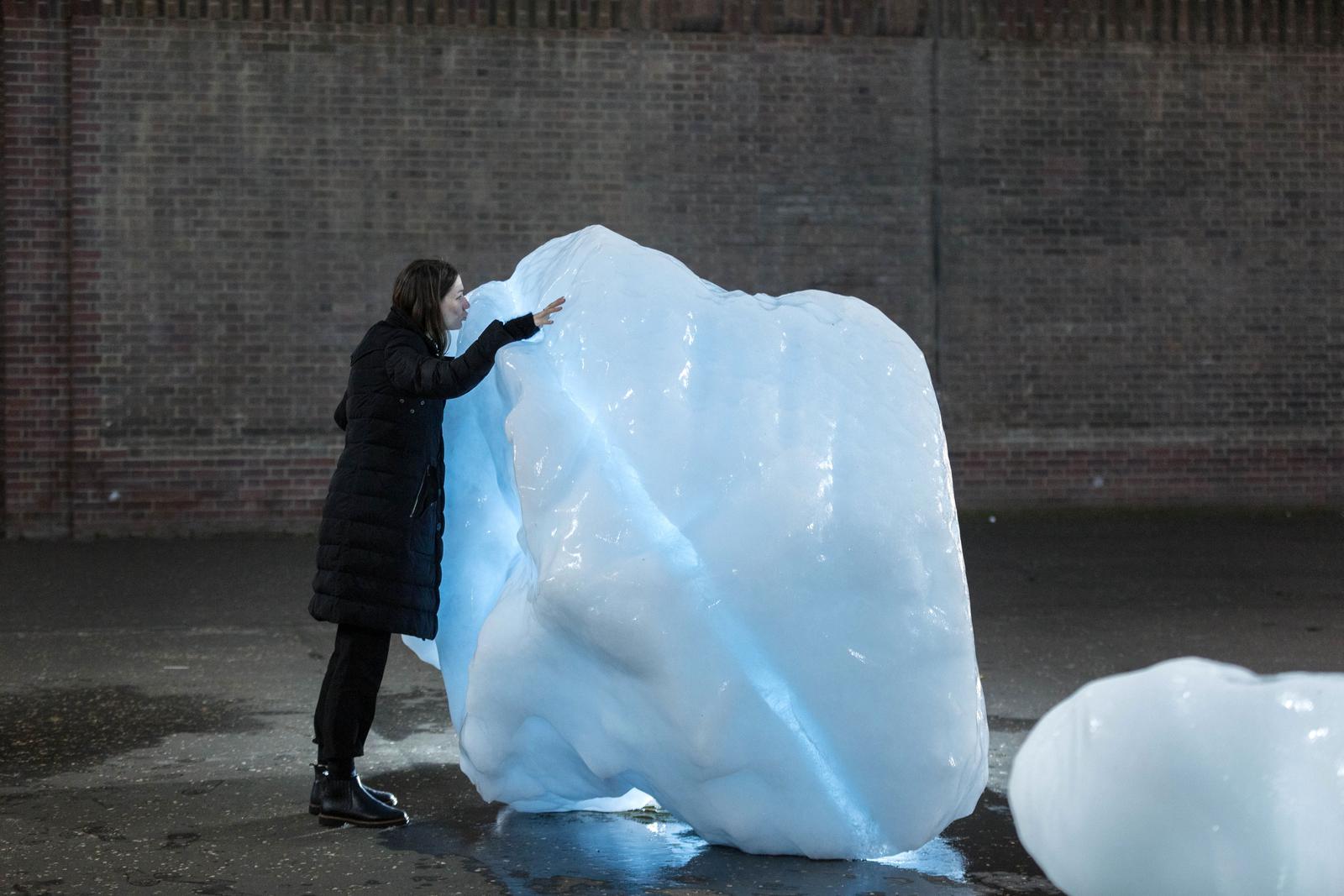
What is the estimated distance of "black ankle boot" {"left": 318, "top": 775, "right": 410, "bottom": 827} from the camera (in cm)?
395

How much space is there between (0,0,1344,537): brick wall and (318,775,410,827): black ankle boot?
7.63m

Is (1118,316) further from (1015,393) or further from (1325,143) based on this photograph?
(1325,143)

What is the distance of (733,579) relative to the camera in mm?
3430

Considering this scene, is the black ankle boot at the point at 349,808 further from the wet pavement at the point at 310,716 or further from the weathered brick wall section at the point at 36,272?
the weathered brick wall section at the point at 36,272

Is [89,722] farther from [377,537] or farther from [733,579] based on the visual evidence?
[733,579]

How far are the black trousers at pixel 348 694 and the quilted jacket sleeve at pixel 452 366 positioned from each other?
2.31ft

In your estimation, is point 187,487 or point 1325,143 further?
point 1325,143

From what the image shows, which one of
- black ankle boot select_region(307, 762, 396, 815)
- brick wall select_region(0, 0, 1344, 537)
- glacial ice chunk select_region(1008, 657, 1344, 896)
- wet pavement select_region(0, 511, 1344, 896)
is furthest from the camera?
brick wall select_region(0, 0, 1344, 537)

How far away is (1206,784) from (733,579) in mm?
1179

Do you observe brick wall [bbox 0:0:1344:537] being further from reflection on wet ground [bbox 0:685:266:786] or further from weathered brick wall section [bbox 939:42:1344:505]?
reflection on wet ground [bbox 0:685:266:786]

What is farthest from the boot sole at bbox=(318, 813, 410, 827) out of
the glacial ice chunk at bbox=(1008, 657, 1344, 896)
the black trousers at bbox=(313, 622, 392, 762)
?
the glacial ice chunk at bbox=(1008, 657, 1344, 896)

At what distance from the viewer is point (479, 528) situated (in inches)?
167

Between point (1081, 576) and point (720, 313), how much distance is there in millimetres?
5812

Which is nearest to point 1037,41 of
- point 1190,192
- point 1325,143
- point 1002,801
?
point 1190,192
